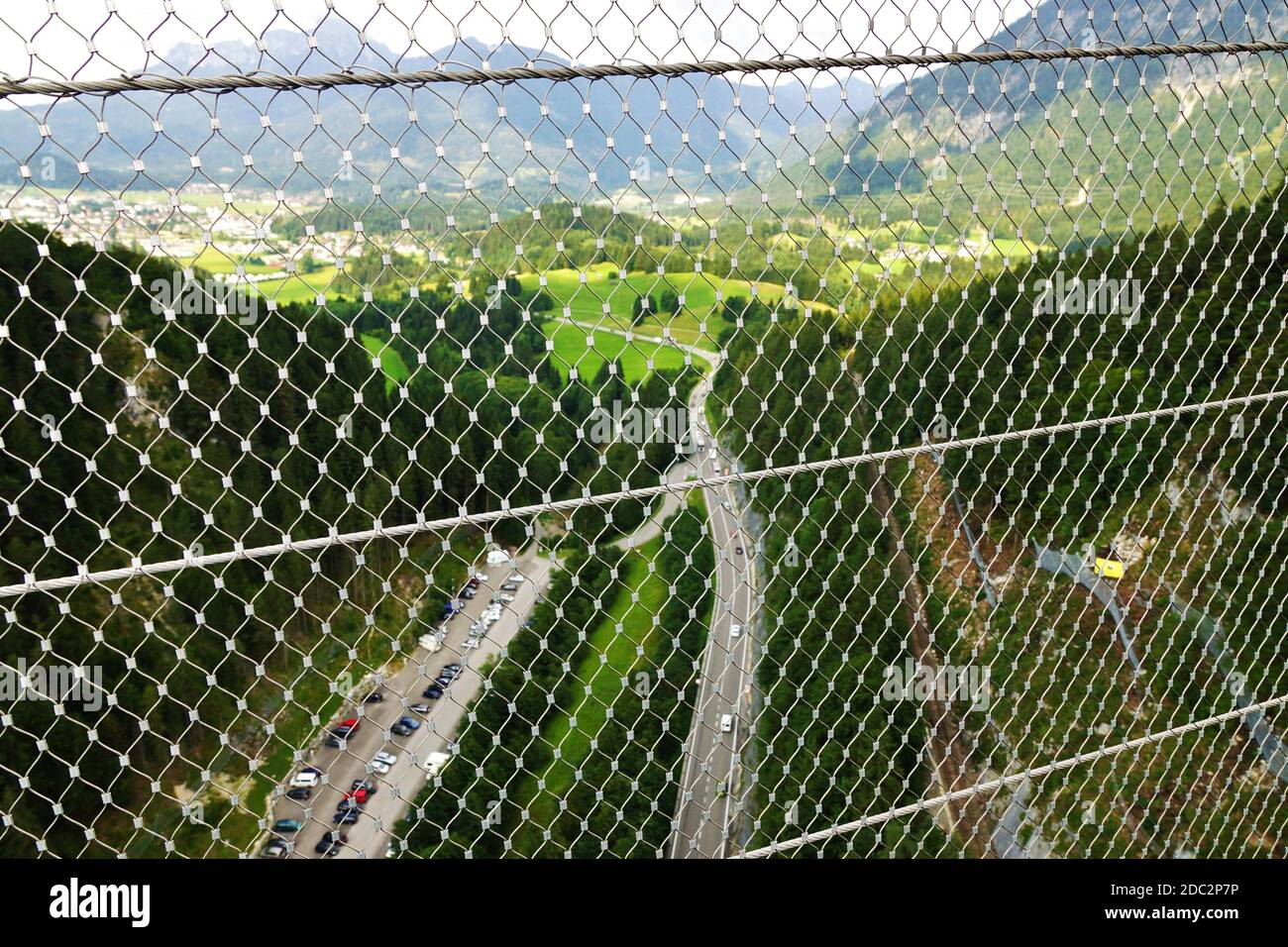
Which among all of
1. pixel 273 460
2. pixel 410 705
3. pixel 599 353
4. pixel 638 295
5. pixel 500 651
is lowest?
pixel 273 460

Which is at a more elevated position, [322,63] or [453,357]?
[322,63]

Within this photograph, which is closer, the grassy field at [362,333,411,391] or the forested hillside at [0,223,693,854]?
the forested hillside at [0,223,693,854]

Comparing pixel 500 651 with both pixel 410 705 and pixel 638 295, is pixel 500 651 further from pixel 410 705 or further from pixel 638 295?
pixel 638 295

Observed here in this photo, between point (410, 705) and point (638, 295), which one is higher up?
point (638, 295)

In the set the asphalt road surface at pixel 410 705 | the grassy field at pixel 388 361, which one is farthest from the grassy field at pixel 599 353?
the asphalt road surface at pixel 410 705

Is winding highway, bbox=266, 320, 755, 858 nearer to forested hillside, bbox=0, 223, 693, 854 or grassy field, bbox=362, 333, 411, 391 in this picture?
forested hillside, bbox=0, 223, 693, 854

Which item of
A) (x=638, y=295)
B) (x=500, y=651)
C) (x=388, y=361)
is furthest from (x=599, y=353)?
(x=500, y=651)

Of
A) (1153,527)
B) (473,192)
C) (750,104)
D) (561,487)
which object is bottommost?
(1153,527)

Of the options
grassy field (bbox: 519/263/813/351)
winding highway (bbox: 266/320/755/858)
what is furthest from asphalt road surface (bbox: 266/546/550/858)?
grassy field (bbox: 519/263/813/351)

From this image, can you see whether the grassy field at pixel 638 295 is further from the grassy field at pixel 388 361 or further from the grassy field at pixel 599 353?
the grassy field at pixel 388 361

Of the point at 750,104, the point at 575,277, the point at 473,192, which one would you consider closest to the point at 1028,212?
the point at 750,104
